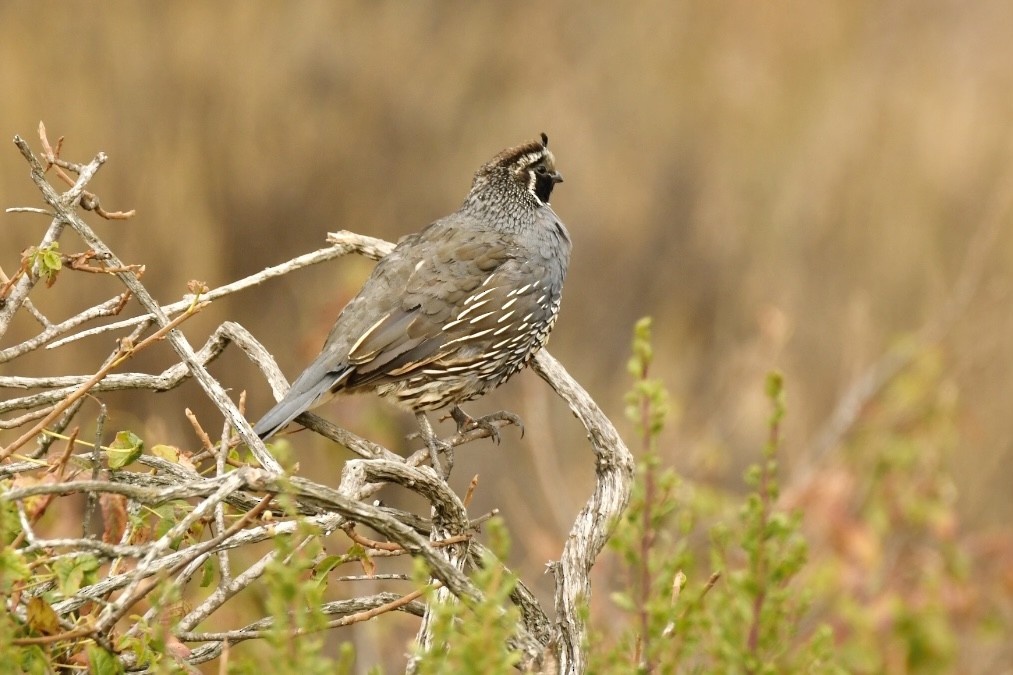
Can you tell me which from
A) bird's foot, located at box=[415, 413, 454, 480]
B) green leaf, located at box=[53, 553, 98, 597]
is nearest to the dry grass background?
bird's foot, located at box=[415, 413, 454, 480]

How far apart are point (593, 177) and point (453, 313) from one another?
5.25 metres

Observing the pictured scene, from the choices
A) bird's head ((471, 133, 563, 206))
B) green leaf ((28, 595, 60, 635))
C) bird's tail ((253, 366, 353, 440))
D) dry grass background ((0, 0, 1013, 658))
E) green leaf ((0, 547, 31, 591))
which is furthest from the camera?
dry grass background ((0, 0, 1013, 658))

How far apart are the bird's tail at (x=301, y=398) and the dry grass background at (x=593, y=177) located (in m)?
1.73

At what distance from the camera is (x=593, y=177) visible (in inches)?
363

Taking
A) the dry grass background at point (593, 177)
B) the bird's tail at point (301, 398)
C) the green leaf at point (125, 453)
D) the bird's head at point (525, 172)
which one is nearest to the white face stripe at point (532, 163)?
the bird's head at point (525, 172)

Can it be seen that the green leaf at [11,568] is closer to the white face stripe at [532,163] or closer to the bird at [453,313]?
the bird at [453,313]

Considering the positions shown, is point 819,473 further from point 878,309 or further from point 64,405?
point 64,405

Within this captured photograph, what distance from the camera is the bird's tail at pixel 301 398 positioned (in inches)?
122

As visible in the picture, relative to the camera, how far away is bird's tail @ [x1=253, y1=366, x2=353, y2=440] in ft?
10.2

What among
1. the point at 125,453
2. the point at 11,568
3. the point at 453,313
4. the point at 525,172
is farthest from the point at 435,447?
the point at 11,568

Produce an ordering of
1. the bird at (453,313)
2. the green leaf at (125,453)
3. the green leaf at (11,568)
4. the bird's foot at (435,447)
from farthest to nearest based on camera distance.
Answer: the bird at (453,313)
the bird's foot at (435,447)
the green leaf at (125,453)
the green leaf at (11,568)

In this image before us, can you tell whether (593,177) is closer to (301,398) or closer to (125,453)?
(301,398)

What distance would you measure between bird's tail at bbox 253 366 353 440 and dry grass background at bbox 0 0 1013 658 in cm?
173

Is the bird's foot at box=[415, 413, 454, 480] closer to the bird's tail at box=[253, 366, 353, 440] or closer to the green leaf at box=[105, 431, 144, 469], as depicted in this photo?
the bird's tail at box=[253, 366, 353, 440]
